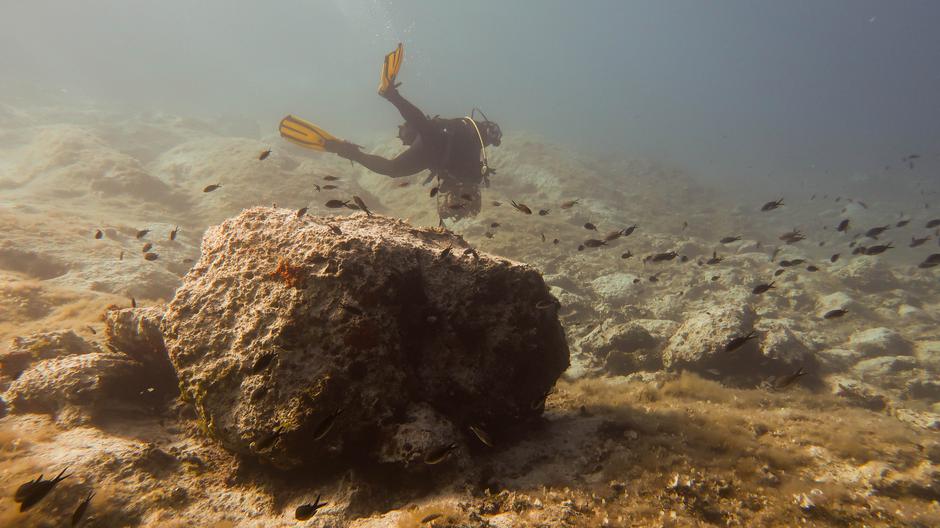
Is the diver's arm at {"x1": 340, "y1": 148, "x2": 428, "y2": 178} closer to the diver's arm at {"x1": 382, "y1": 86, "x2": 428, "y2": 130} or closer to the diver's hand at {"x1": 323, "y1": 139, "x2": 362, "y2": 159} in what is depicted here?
the diver's hand at {"x1": 323, "y1": 139, "x2": 362, "y2": 159}

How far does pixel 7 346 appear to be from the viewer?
4.95 meters

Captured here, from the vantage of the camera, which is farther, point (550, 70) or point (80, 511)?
point (550, 70)

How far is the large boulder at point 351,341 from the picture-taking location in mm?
2977

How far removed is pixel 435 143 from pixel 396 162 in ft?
3.90

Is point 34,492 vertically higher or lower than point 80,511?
higher

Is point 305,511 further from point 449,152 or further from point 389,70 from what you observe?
point 389,70

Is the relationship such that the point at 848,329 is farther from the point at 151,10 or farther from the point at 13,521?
the point at 151,10

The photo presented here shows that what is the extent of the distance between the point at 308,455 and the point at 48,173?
1885 cm

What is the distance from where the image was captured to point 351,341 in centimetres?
313

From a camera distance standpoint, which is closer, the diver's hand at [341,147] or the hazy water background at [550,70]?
the diver's hand at [341,147]

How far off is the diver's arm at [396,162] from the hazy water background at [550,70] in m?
24.9

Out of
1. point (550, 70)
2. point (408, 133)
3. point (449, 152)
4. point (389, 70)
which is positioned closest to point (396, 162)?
point (408, 133)

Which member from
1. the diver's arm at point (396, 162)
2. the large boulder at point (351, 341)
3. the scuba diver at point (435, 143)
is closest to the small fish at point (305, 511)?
the large boulder at point (351, 341)

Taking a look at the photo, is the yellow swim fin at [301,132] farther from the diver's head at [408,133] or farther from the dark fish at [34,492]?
the dark fish at [34,492]
